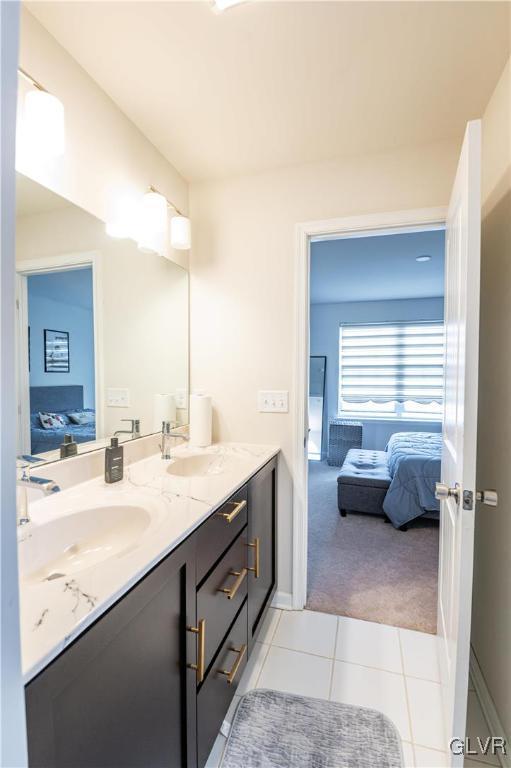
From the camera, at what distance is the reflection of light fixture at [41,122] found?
1052 mm

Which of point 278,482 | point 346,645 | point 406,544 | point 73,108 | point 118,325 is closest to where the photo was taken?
point 73,108

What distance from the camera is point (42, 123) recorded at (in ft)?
3.49

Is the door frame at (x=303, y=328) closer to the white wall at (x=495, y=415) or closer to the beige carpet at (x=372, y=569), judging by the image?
the beige carpet at (x=372, y=569)

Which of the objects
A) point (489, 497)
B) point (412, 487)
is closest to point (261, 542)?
point (489, 497)

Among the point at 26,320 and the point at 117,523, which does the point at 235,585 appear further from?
the point at 26,320

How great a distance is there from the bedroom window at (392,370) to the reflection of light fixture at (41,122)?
5031 mm

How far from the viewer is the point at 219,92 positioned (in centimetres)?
146

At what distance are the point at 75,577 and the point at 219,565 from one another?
22.0 inches

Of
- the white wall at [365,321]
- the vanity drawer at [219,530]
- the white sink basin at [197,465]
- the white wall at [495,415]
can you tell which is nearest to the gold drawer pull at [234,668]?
the vanity drawer at [219,530]

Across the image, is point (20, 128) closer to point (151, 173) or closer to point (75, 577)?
point (151, 173)

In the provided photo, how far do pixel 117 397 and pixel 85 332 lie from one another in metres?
0.32

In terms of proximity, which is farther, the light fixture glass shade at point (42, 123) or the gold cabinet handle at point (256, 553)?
the gold cabinet handle at point (256, 553)

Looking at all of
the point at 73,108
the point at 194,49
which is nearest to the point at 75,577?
the point at 73,108

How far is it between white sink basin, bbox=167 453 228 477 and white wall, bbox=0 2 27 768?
1.24 metres
